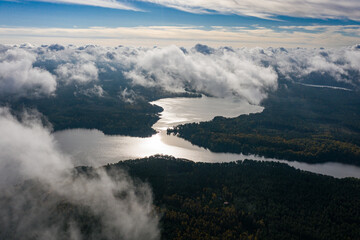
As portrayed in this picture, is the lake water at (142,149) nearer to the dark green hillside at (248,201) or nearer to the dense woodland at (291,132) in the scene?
the dense woodland at (291,132)

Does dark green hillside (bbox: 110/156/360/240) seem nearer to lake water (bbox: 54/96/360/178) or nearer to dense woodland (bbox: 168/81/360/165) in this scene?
lake water (bbox: 54/96/360/178)

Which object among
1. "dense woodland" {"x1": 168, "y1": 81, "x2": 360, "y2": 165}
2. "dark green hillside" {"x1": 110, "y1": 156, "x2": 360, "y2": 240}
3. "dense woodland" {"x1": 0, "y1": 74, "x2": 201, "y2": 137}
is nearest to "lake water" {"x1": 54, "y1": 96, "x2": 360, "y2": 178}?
"dense woodland" {"x1": 168, "y1": 81, "x2": 360, "y2": 165}

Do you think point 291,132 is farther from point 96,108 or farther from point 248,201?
point 96,108

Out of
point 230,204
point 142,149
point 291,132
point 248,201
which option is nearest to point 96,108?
point 142,149

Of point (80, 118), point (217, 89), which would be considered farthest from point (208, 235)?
point (217, 89)

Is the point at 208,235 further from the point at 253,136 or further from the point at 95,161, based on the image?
the point at 253,136
